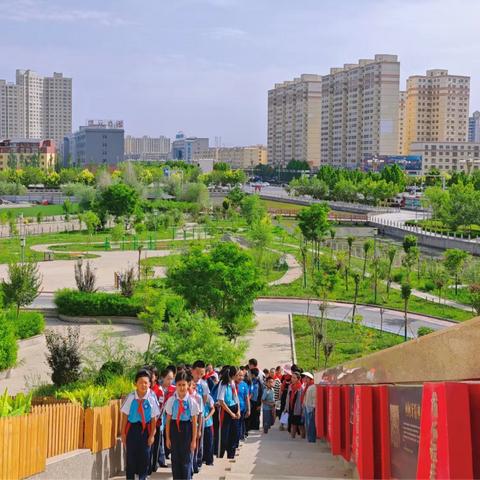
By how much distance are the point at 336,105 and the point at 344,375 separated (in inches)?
5857

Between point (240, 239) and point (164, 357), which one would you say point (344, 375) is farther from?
point (240, 239)

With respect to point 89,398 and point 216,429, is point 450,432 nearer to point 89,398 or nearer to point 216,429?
point 89,398

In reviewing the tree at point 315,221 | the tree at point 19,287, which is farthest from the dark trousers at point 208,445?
the tree at point 315,221

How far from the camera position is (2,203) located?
86.2 meters

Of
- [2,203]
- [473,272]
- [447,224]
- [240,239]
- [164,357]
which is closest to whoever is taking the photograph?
[164,357]

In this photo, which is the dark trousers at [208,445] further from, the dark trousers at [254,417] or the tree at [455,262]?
the tree at [455,262]

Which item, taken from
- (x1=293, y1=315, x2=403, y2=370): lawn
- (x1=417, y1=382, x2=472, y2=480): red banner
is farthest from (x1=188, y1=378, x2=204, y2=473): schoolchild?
(x1=293, y1=315, x2=403, y2=370): lawn

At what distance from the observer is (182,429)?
6.97 meters

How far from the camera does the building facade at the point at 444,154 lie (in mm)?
133375

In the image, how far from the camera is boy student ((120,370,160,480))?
7.02 meters

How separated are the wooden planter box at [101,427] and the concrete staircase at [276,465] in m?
0.37

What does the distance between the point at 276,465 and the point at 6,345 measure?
10.6 metres

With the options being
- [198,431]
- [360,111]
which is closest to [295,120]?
[360,111]

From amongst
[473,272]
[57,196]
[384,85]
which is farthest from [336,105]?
[473,272]
